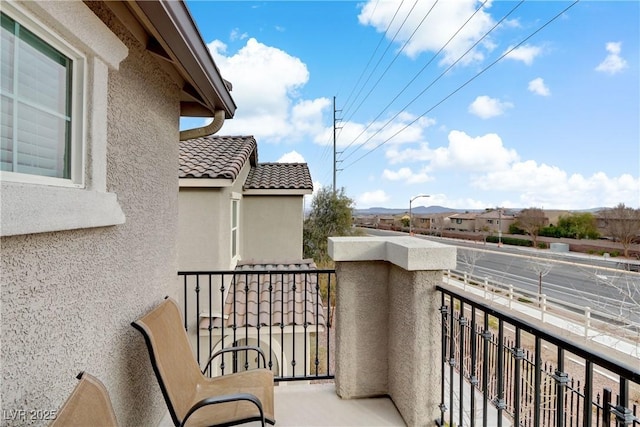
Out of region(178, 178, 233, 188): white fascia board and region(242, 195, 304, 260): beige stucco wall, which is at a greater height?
region(178, 178, 233, 188): white fascia board

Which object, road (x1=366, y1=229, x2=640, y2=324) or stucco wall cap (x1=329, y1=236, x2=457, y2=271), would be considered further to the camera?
road (x1=366, y1=229, x2=640, y2=324)

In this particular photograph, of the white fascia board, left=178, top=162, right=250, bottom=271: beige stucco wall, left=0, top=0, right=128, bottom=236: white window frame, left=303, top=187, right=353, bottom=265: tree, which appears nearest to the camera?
left=0, top=0, right=128, bottom=236: white window frame

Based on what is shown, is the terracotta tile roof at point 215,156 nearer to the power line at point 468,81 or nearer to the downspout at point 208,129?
the downspout at point 208,129

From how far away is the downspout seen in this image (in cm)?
365

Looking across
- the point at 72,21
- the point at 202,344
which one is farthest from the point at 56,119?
the point at 202,344

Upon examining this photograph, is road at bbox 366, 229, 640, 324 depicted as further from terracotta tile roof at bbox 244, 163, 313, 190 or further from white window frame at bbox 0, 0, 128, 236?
white window frame at bbox 0, 0, 128, 236

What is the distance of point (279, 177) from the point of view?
38.2 feet

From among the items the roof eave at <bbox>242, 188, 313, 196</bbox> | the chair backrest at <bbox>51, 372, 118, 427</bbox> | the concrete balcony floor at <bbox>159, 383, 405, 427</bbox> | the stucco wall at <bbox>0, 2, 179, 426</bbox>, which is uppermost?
the roof eave at <bbox>242, 188, 313, 196</bbox>

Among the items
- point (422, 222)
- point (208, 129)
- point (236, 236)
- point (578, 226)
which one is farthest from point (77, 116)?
point (422, 222)

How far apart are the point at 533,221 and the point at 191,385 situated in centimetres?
3759

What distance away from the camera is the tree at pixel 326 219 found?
19.9 meters

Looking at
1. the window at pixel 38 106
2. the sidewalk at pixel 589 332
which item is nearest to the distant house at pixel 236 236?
the window at pixel 38 106

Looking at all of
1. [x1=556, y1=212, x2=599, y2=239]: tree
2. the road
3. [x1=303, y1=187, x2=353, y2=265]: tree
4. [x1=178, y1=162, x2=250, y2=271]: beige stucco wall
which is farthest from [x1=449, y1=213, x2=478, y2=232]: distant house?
[x1=178, y1=162, x2=250, y2=271]: beige stucco wall

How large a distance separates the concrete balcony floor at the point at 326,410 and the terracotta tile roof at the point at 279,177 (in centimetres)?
769
